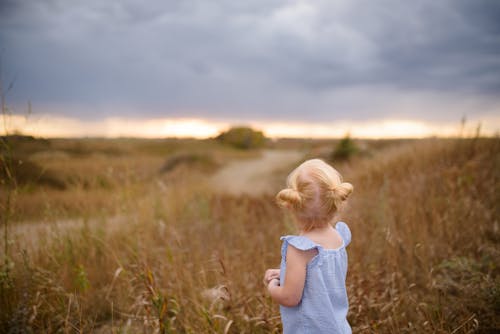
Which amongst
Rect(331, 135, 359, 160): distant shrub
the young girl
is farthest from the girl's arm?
Rect(331, 135, 359, 160): distant shrub

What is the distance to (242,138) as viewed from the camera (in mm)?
33312

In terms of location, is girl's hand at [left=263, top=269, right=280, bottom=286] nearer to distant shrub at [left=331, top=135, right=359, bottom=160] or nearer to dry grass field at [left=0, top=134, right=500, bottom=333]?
dry grass field at [left=0, top=134, right=500, bottom=333]

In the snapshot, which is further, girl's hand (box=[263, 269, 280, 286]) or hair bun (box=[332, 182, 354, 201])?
girl's hand (box=[263, 269, 280, 286])

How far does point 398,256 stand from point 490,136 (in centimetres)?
602

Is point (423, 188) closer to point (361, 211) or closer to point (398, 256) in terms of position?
point (361, 211)

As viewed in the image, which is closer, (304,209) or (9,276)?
(304,209)

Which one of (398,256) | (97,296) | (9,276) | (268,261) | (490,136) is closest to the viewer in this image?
(9,276)

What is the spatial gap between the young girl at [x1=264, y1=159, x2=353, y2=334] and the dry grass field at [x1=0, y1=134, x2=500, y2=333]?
0.55m

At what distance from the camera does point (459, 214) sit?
13.8 feet

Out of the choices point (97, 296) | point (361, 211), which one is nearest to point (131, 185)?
point (97, 296)

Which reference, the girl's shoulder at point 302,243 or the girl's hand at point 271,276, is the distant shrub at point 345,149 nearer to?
the girl's hand at point 271,276

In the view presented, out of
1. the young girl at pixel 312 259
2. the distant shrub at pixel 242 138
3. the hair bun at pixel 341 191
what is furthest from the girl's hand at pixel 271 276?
the distant shrub at pixel 242 138

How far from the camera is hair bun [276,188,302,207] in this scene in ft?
4.83

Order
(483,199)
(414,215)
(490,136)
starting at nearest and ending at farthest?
(414,215) < (483,199) < (490,136)
